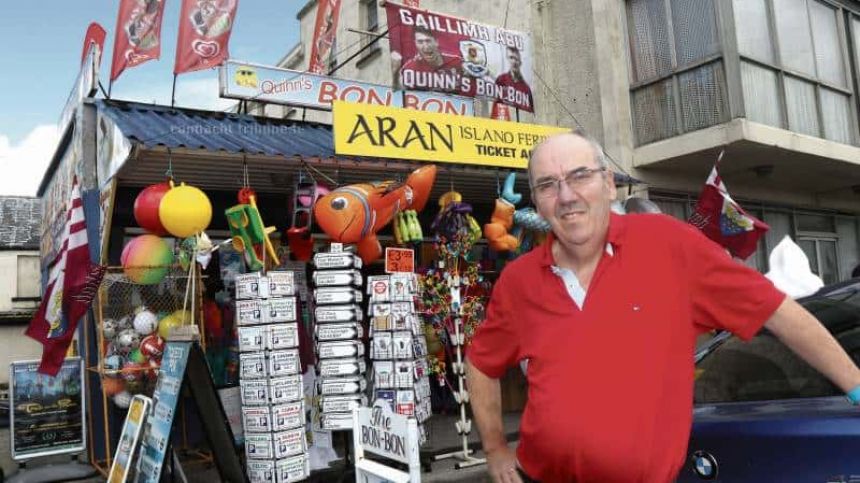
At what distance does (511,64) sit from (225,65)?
4187mm

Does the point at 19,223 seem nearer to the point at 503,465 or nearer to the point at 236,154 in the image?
the point at 236,154

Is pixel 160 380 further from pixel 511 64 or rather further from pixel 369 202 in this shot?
pixel 511 64

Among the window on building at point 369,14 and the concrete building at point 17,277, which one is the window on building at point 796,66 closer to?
the window on building at point 369,14

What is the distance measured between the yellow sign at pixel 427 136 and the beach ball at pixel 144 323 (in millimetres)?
2621

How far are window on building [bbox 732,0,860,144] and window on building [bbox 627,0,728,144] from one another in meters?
0.39

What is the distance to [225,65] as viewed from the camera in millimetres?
8625

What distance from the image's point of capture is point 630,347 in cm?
174

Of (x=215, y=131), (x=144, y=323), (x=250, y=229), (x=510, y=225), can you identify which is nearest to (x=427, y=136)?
(x=510, y=225)

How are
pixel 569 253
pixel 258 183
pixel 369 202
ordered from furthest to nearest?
pixel 258 183 < pixel 369 202 < pixel 569 253

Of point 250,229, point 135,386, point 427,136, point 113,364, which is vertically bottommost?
point 135,386

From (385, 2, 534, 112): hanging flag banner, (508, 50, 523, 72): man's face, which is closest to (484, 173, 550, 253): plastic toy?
(385, 2, 534, 112): hanging flag banner

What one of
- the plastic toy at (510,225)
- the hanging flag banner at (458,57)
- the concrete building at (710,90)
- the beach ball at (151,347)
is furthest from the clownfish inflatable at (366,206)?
the concrete building at (710,90)

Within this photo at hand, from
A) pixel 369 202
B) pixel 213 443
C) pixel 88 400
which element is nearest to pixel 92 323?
pixel 88 400

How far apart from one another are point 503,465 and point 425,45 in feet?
25.3
